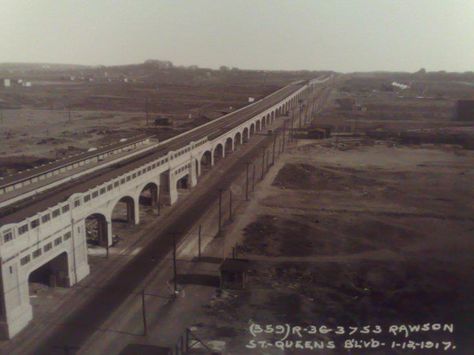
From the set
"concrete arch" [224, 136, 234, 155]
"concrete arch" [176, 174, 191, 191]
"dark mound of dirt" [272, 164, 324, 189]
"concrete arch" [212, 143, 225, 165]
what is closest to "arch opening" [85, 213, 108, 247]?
"concrete arch" [176, 174, 191, 191]

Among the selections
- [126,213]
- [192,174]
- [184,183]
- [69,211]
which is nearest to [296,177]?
[192,174]

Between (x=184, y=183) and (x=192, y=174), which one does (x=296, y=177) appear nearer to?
(x=192, y=174)

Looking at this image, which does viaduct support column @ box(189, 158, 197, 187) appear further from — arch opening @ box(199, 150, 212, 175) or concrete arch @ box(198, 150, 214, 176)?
arch opening @ box(199, 150, 212, 175)

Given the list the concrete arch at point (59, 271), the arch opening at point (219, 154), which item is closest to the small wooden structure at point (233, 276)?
the concrete arch at point (59, 271)

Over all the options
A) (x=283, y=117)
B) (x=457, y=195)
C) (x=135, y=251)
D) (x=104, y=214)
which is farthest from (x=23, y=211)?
(x=283, y=117)

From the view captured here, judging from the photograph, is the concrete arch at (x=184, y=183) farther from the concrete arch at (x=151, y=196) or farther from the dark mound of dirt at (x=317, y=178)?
the dark mound of dirt at (x=317, y=178)
